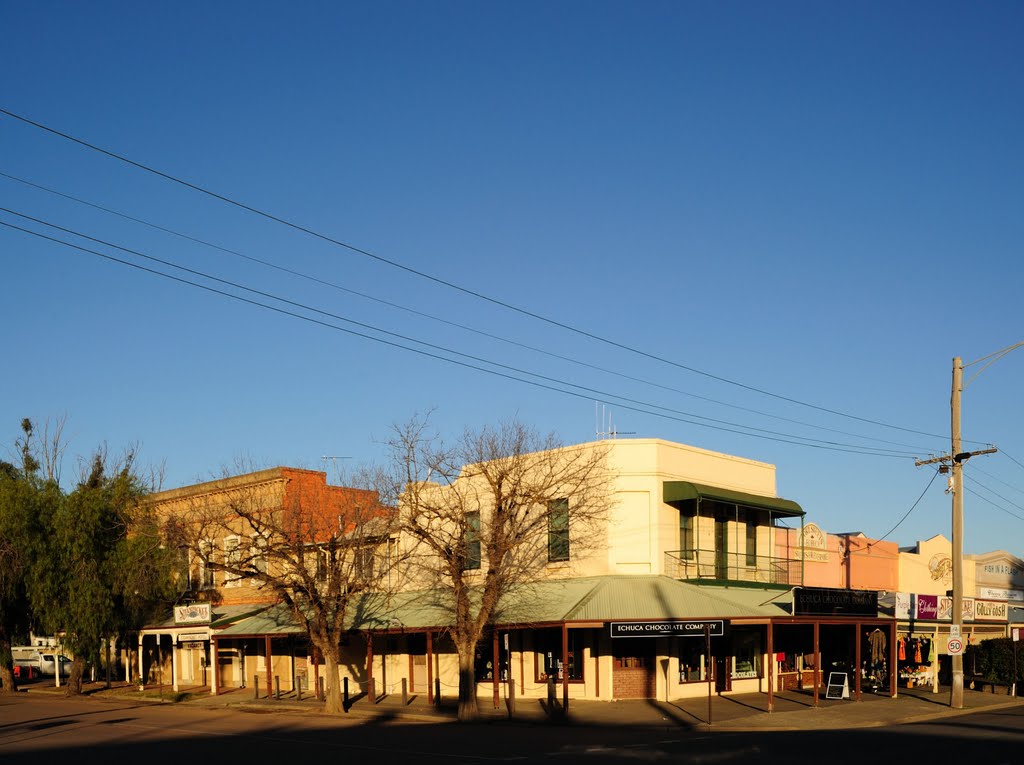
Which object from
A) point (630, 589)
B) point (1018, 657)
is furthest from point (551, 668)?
point (1018, 657)

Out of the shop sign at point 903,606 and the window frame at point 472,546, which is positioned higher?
the window frame at point 472,546

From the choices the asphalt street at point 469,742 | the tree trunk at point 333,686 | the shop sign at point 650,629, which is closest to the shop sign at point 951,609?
the asphalt street at point 469,742

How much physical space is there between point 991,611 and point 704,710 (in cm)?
2039

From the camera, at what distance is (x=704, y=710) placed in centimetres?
3064

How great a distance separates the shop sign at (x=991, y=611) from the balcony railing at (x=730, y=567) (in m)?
9.51

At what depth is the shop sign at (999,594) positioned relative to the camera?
163 feet

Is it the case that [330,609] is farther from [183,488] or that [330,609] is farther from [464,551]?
[183,488]

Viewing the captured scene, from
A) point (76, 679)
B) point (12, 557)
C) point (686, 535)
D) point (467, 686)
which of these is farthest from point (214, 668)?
point (686, 535)

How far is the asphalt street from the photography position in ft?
67.7

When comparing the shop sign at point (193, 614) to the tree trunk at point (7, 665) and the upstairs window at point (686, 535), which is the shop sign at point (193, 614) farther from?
the upstairs window at point (686, 535)

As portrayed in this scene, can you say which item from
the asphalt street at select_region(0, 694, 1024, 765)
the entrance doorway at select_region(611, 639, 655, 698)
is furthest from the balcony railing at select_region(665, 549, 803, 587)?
the asphalt street at select_region(0, 694, 1024, 765)

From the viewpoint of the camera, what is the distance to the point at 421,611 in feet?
116

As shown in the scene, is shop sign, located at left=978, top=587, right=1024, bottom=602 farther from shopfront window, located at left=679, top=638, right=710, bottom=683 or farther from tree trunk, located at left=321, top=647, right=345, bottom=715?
tree trunk, located at left=321, top=647, right=345, bottom=715

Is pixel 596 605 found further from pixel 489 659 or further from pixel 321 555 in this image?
pixel 321 555
